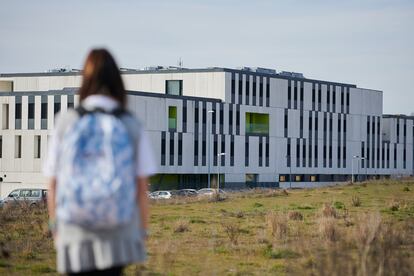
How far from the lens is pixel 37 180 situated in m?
74.1

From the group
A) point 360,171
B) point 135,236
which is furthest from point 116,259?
point 360,171

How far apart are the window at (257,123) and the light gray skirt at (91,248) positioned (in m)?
84.6

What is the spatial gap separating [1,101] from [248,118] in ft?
85.3

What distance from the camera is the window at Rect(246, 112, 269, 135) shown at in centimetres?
9149

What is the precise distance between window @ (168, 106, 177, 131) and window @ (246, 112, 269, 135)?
11.1m

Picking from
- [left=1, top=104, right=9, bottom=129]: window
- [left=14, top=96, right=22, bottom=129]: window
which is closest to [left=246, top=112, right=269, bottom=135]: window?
[left=14, top=96, right=22, bottom=129]: window

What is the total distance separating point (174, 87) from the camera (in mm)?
88188

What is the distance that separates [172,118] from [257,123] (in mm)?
15048

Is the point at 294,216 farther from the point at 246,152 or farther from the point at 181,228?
the point at 246,152

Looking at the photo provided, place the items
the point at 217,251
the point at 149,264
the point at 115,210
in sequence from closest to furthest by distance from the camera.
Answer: the point at 115,210 → the point at 149,264 → the point at 217,251

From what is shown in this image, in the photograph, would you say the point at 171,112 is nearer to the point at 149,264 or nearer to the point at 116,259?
the point at 149,264

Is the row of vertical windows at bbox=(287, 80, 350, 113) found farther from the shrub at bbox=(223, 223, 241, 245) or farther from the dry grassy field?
the shrub at bbox=(223, 223, 241, 245)

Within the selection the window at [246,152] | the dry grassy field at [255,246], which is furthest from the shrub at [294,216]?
→ the window at [246,152]

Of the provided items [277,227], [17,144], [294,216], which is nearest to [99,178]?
[277,227]
